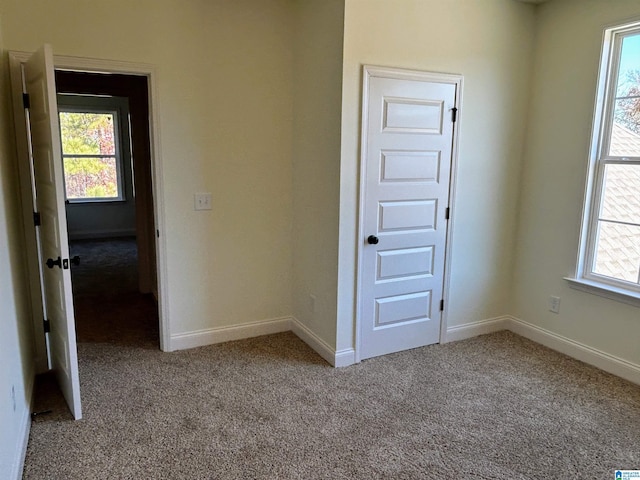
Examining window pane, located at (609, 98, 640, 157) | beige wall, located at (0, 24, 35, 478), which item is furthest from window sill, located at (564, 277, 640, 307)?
beige wall, located at (0, 24, 35, 478)

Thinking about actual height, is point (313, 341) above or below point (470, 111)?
below

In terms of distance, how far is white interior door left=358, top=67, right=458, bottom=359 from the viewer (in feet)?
10.5

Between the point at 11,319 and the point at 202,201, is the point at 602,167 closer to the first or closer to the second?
the point at 202,201

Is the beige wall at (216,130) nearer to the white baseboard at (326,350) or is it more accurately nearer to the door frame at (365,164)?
the white baseboard at (326,350)

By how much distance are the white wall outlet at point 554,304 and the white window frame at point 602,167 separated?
20 cm

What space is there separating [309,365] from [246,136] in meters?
1.79

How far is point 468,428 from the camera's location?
2580 mm

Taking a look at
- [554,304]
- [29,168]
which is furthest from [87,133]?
[554,304]

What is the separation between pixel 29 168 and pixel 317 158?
191 centimetres

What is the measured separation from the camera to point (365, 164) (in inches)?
124

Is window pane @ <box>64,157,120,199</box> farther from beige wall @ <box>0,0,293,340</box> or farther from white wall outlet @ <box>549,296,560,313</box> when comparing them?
white wall outlet @ <box>549,296,560,313</box>

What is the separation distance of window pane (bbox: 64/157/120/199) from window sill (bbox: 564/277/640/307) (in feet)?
24.0

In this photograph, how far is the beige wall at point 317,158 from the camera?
3.12 meters

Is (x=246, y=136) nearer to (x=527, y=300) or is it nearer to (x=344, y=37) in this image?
(x=344, y=37)
